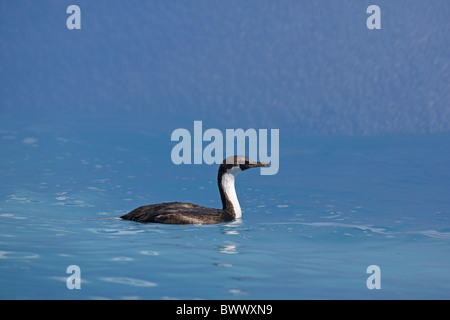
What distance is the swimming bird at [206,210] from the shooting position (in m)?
10.7

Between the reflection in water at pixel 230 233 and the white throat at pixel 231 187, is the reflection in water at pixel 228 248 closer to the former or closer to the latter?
the reflection in water at pixel 230 233

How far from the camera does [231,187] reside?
446 inches

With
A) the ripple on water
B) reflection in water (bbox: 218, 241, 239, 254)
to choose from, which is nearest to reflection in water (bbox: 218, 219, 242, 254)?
reflection in water (bbox: 218, 241, 239, 254)

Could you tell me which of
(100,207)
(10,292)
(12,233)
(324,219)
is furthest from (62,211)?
(10,292)

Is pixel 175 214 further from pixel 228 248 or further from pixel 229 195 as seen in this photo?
pixel 228 248

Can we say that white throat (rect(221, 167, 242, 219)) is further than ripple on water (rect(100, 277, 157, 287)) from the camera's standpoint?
Yes

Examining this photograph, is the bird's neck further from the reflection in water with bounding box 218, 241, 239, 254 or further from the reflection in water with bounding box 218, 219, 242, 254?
the reflection in water with bounding box 218, 241, 239, 254

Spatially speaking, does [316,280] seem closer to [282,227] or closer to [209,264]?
[209,264]

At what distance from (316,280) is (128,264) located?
2035 mm

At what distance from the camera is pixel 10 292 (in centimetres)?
627

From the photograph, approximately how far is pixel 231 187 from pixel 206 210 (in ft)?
1.96

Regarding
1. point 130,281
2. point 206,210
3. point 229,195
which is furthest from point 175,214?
point 130,281

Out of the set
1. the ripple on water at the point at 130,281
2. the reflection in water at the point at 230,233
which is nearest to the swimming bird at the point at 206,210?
the reflection in water at the point at 230,233

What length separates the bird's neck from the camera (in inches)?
443
